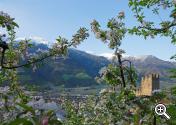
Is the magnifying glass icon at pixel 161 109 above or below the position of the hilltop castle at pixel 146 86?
below

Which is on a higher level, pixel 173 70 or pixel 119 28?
pixel 119 28

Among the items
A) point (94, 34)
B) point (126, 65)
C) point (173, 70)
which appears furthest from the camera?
point (94, 34)

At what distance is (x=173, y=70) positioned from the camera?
1435 cm

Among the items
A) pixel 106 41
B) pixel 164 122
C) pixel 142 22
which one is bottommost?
pixel 164 122

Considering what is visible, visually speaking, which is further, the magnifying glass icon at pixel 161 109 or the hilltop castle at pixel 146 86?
the hilltop castle at pixel 146 86

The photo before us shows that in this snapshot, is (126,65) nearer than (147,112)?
No

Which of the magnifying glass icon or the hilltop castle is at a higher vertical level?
the hilltop castle

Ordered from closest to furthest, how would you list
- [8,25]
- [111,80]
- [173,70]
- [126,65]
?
[8,25], [173,70], [111,80], [126,65]

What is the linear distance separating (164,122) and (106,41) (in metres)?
13.7

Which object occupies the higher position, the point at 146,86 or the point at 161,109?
the point at 146,86

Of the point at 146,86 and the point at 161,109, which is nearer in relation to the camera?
the point at 161,109

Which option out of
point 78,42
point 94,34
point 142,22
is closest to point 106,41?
point 94,34

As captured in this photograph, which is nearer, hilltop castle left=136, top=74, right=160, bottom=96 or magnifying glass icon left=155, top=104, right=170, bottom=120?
magnifying glass icon left=155, top=104, right=170, bottom=120

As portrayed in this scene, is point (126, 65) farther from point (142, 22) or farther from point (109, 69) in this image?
point (142, 22)
